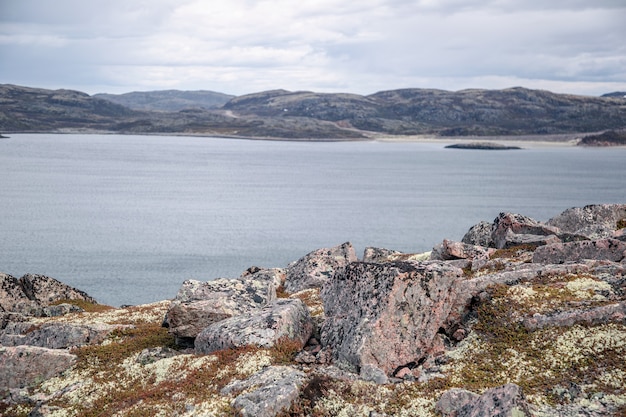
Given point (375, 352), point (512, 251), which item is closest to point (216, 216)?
point (512, 251)

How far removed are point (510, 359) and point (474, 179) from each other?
598 feet

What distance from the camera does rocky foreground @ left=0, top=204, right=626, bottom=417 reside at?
1594 cm

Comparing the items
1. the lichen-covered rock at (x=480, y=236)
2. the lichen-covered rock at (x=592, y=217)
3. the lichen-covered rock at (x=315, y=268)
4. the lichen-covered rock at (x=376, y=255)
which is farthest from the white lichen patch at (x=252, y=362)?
the lichen-covered rock at (x=592, y=217)

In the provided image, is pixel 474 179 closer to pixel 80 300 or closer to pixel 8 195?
pixel 8 195

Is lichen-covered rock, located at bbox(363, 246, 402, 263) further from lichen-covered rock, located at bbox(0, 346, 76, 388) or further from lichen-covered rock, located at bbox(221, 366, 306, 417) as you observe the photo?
lichen-covered rock, located at bbox(221, 366, 306, 417)

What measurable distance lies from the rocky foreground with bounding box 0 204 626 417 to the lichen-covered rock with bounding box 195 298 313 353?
0.05 m

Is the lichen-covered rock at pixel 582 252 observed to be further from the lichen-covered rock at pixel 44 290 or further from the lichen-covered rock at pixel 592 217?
the lichen-covered rock at pixel 44 290

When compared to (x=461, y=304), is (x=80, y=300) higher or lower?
lower

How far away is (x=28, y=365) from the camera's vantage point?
21.1m

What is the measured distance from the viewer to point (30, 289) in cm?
3897

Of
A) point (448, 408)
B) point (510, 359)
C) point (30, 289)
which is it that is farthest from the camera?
point (30, 289)

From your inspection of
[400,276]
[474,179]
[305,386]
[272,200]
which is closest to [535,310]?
[400,276]

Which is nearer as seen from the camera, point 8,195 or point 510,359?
point 510,359

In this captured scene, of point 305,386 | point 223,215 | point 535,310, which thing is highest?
point 535,310
